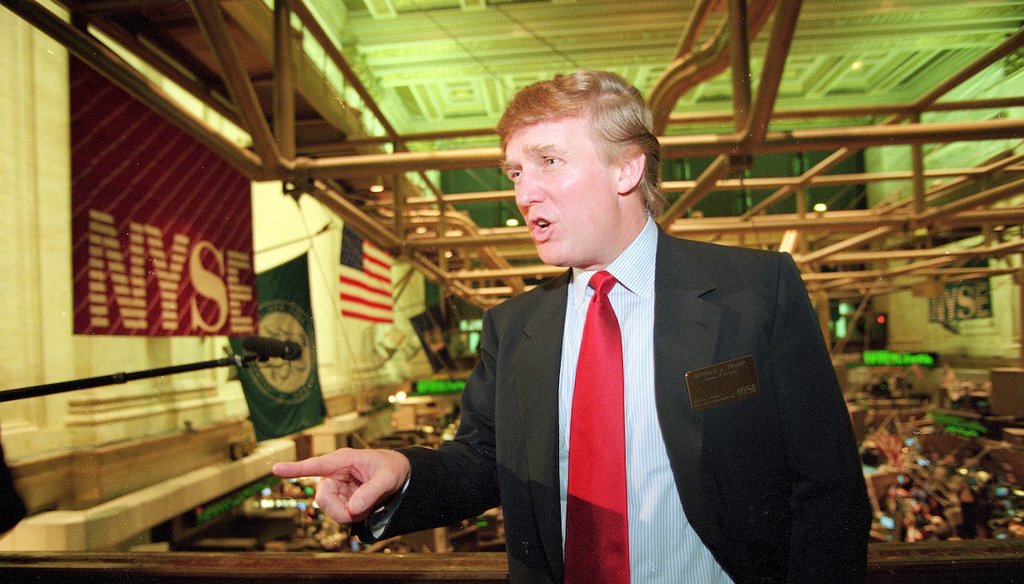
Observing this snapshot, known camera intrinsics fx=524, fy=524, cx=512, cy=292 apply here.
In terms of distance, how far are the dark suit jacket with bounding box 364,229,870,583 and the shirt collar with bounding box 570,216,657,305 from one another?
0.05 m

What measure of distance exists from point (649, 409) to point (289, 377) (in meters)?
1.77

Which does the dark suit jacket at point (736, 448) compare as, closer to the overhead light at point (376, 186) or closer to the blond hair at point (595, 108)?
the blond hair at point (595, 108)

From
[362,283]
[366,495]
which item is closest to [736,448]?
[366,495]

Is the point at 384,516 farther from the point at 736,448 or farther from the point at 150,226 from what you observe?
the point at 150,226

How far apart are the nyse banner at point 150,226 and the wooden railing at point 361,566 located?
3.44ft

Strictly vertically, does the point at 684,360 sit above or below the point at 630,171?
below

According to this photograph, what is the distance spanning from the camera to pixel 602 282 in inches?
51.2

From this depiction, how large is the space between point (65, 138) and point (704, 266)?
2.98 metres

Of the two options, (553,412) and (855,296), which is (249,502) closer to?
(553,412)

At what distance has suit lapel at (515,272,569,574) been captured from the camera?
1.24 meters

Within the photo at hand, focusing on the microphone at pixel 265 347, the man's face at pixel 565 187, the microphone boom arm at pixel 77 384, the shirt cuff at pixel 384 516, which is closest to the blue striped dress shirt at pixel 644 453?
the man's face at pixel 565 187

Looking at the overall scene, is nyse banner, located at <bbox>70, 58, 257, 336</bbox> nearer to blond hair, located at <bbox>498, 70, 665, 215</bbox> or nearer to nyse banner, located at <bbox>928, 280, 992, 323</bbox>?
blond hair, located at <bbox>498, 70, 665, 215</bbox>

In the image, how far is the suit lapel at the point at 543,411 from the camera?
1236 mm

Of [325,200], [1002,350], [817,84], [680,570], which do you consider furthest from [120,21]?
[817,84]
